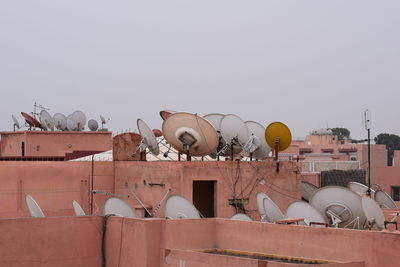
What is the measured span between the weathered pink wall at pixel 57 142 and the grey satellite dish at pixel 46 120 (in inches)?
70.9

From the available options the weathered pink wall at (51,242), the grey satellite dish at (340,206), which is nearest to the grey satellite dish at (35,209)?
the weathered pink wall at (51,242)

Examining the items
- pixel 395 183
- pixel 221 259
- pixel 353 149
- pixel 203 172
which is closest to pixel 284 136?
pixel 203 172

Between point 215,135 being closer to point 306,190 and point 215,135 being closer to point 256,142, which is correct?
point 256,142

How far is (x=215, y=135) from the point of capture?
22.0 metres

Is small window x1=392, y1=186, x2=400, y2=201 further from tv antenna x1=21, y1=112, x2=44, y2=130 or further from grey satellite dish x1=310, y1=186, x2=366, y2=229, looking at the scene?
grey satellite dish x1=310, y1=186, x2=366, y2=229

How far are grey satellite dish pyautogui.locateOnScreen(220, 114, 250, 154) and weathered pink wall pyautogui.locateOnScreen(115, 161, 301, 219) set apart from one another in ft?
3.54

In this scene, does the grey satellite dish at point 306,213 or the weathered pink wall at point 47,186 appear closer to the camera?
the grey satellite dish at point 306,213

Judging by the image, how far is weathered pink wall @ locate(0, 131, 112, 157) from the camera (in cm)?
3466

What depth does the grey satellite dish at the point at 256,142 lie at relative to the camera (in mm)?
23531

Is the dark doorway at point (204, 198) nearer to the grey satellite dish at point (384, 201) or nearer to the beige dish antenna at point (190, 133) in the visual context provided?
the beige dish antenna at point (190, 133)

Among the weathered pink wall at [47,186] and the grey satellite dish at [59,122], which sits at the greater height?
the grey satellite dish at [59,122]

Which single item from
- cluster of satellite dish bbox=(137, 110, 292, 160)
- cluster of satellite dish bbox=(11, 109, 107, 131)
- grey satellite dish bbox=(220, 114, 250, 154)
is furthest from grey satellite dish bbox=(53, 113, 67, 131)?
grey satellite dish bbox=(220, 114, 250, 154)

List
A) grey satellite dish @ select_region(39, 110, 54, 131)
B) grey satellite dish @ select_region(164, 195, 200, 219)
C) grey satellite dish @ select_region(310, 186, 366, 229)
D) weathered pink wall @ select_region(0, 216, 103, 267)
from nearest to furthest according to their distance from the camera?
grey satellite dish @ select_region(310, 186, 366, 229) → weathered pink wall @ select_region(0, 216, 103, 267) → grey satellite dish @ select_region(164, 195, 200, 219) → grey satellite dish @ select_region(39, 110, 54, 131)

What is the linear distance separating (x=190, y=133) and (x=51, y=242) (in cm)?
654
